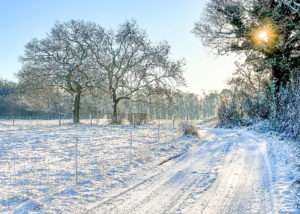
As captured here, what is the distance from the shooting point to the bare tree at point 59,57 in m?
18.9

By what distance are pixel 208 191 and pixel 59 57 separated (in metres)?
19.7

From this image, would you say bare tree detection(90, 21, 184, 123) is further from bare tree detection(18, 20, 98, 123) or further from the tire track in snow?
the tire track in snow

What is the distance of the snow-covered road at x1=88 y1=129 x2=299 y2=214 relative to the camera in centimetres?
361

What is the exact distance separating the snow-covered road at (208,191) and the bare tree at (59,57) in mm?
16356

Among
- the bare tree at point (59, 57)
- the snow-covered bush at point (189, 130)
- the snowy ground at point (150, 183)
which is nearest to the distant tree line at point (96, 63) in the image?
the bare tree at point (59, 57)

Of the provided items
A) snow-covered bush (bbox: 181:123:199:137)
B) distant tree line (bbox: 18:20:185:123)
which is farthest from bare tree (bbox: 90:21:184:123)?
snow-covered bush (bbox: 181:123:199:137)

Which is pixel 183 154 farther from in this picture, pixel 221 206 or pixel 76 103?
pixel 76 103

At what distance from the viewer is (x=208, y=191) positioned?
4312 mm

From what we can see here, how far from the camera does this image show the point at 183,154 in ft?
26.8

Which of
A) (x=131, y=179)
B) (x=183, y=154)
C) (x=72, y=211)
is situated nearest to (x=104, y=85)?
(x=183, y=154)

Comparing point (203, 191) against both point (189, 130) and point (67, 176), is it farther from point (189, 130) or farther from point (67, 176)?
point (189, 130)

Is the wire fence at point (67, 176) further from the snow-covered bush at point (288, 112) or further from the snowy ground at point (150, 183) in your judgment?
the snow-covered bush at point (288, 112)

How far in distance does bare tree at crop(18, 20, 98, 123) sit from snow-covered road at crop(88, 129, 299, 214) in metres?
16.4

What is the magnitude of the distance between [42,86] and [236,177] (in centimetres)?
2008
